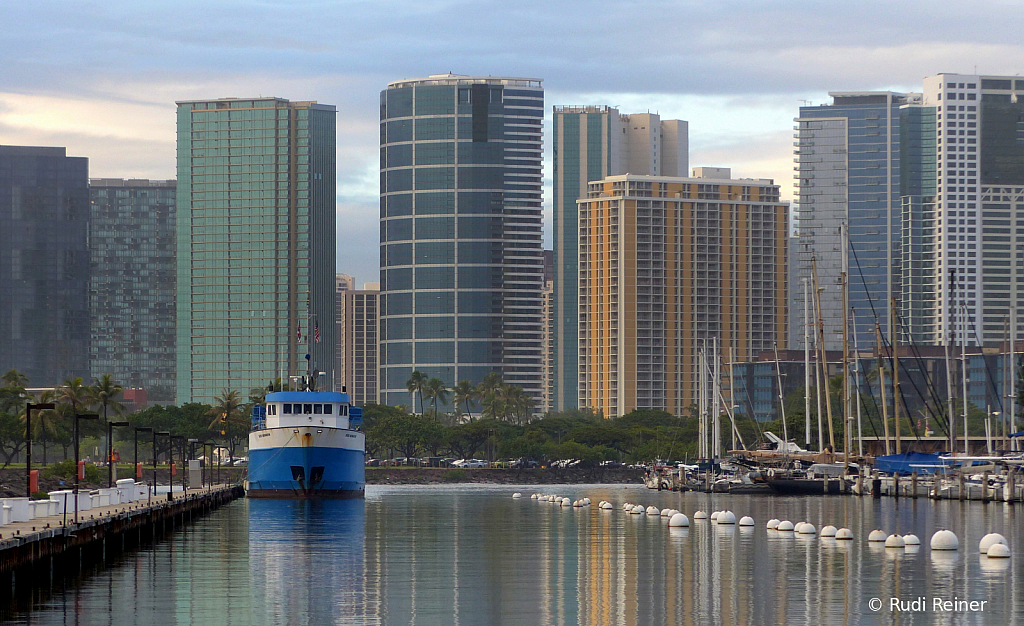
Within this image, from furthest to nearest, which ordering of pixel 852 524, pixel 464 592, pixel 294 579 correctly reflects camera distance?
pixel 852 524 < pixel 294 579 < pixel 464 592

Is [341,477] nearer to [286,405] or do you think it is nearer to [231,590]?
[286,405]

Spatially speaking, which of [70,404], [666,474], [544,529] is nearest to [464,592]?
[544,529]

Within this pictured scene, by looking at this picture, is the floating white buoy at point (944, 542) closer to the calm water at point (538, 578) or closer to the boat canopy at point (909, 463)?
the calm water at point (538, 578)

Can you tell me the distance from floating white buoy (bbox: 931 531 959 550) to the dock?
91.1 feet

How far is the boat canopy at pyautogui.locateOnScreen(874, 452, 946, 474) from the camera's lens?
12112 cm

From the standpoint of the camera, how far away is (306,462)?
110625mm

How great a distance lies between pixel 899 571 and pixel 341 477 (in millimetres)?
73769

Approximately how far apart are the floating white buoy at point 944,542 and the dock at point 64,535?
27782 millimetres

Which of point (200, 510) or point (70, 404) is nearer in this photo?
point (200, 510)

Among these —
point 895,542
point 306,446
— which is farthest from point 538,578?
point 306,446

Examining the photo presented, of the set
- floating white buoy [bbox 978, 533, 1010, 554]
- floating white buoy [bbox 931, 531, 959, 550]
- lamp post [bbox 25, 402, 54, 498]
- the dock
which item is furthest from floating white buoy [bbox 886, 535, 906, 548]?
lamp post [bbox 25, 402, 54, 498]

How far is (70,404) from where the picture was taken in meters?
195

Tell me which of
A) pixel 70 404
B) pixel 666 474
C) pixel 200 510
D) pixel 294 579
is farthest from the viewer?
pixel 70 404

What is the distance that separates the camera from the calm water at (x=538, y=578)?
111ft
